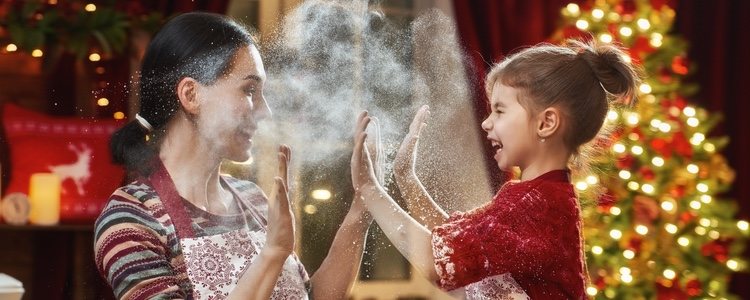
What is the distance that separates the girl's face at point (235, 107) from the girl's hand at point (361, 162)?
0.11 meters

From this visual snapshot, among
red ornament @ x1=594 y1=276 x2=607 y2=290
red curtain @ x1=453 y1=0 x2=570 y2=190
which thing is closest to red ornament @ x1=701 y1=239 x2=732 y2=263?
red ornament @ x1=594 y1=276 x2=607 y2=290

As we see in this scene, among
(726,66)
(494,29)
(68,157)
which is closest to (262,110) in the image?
(68,157)

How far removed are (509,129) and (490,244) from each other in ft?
0.47

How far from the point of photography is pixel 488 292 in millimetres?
1322

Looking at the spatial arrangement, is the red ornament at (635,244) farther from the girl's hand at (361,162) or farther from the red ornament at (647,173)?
the girl's hand at (361,162)

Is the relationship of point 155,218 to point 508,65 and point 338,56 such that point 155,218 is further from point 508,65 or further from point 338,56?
point 508,65

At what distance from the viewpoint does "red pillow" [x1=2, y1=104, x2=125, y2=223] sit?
3.90 feet

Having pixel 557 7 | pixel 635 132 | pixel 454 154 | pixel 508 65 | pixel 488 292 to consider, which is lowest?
pixel 635 132

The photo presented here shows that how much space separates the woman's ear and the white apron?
0.23 feet

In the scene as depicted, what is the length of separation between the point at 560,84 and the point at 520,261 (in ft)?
0.73

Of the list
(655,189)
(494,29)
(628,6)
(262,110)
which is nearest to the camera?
(262,110)

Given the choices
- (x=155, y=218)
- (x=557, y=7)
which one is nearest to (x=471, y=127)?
(x=155, y=218)

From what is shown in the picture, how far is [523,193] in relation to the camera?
1.31 meters

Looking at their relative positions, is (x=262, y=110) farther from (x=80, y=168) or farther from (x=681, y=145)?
(x=681, y=145)
